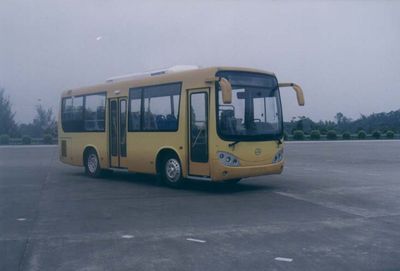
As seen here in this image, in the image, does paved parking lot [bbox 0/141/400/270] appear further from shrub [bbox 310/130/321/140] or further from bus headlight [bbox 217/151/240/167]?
shrub [bbox 310/130/321/140]

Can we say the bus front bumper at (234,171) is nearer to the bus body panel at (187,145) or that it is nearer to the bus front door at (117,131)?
the bus body panel at (187,145)

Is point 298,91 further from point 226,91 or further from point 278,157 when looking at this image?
point 226,91

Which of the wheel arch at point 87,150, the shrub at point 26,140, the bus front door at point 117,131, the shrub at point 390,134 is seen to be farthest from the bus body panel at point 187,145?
the shrub at point 390,134

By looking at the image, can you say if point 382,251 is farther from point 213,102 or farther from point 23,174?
point 23,174

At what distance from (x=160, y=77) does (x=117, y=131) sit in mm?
2632

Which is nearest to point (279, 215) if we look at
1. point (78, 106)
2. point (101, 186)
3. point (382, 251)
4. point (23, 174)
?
point (382, 251)

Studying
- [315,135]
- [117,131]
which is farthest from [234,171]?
[315,135]

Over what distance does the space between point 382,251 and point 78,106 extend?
1332 centimetres

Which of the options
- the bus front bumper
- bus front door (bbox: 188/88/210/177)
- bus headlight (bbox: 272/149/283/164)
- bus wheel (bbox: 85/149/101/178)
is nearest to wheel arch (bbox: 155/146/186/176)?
bus front door (bbox: 188/88/210/177)

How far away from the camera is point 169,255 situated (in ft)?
24.3

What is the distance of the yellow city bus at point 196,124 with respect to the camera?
13.2m

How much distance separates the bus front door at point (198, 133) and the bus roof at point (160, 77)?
438mm

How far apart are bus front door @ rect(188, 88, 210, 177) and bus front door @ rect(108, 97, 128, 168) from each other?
324 centimetres

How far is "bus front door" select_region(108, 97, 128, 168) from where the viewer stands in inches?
652
